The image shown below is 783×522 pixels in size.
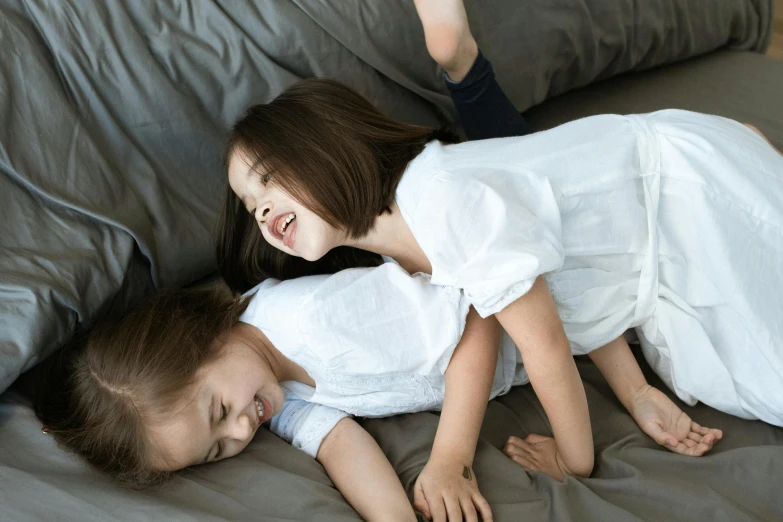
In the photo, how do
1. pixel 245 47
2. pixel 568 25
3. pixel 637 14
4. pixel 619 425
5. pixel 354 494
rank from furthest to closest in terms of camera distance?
pixel 637 14
pixel 568 25
pixel 245 47
pixel 619 425
pixel 354 494

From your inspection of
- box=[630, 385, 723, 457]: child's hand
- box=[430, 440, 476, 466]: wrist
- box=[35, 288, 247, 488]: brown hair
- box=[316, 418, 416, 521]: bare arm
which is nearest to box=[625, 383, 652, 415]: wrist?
box=[630, 385, 723, 457]: child's hand

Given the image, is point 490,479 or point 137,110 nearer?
point 490,479

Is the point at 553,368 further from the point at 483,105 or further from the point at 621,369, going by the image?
the point at 483,105

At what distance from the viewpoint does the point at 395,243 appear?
43.6 inches

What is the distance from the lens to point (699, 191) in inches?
40.4

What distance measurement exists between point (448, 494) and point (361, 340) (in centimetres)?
25

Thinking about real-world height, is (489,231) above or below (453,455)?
above

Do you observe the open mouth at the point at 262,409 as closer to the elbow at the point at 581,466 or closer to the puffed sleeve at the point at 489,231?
the puffed sleeve at the point at 489,231

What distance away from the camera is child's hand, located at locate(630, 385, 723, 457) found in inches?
40.0

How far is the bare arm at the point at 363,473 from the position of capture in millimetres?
924

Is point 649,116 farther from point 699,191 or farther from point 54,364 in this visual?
point 54,364

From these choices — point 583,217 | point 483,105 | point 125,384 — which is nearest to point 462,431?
point 583,217

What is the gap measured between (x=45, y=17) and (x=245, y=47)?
30 centimetres

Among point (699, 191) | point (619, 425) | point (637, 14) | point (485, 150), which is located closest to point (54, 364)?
point (485, 150)
